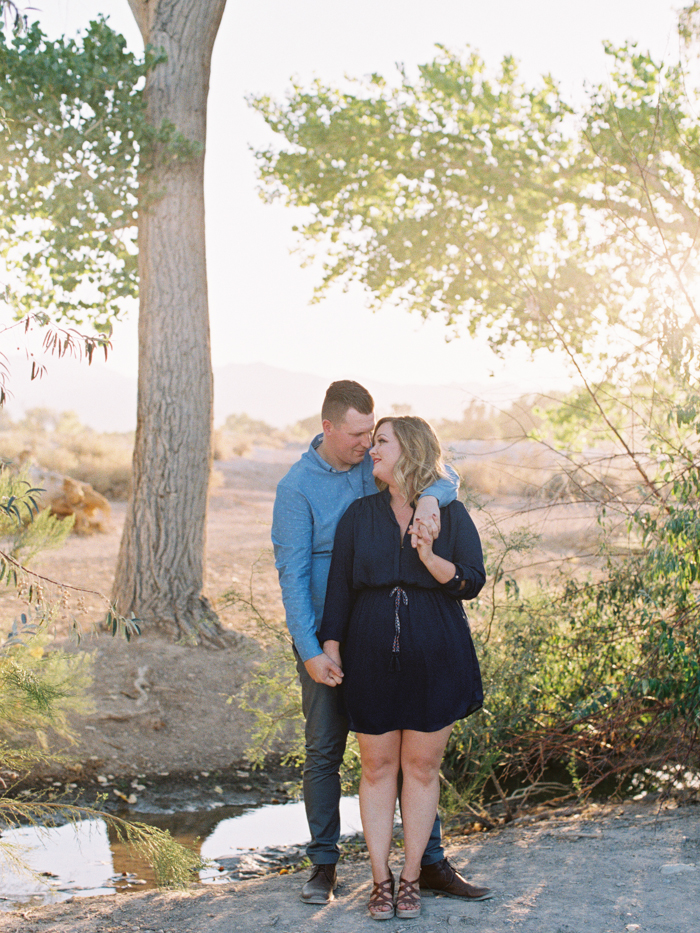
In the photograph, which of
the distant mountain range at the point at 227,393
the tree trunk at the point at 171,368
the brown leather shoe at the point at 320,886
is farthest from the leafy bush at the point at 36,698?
the distant mountain range at the point at 227,393

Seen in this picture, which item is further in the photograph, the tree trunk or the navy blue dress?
the tree trunk

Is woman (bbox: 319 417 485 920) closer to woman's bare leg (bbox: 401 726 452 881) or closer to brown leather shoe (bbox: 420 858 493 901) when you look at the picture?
woman's bare leg (bbox: 401 726 452 881)

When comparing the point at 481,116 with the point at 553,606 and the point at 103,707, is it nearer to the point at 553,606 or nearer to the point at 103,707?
the point at 553,606

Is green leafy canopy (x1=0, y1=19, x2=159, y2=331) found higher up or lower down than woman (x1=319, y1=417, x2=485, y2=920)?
higher up

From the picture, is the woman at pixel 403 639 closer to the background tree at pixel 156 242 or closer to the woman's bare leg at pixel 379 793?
the woman's bare leg at pixel 379 793

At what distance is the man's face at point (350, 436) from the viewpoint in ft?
9.85

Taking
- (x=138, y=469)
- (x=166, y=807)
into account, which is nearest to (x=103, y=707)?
(x=166, y=807)

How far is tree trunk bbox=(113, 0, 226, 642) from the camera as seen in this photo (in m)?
7.28

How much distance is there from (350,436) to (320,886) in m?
1.63

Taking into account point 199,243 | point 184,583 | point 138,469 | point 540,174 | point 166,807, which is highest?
point 540,174

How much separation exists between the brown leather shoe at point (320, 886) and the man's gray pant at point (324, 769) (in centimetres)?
3

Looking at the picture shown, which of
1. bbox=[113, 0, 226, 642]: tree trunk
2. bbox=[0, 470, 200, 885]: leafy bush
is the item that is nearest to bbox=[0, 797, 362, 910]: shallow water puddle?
bbox=[0, 470, 200, 885]: leafy bush

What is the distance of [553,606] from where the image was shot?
4.65 meters

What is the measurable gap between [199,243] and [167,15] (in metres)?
1.94
